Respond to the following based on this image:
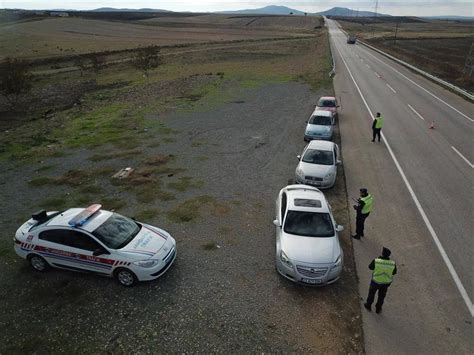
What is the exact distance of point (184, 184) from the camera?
49.9 ft

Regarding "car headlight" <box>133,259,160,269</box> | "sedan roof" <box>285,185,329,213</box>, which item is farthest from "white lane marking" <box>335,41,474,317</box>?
"car headlight" <box>133,259,160,269</box>

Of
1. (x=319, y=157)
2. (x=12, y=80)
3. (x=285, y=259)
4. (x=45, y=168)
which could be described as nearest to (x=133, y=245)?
(x=285, y=259)

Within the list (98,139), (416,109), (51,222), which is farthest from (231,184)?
(416,109)

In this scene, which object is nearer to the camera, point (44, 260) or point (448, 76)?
point (44, 260)

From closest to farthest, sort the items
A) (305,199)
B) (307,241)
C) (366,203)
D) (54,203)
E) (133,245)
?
1. (133,245)
2. (307,241)
3. (366,203)
4. (305,199)
5. (54,203)

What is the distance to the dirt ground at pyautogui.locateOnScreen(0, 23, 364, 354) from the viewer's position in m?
8.09

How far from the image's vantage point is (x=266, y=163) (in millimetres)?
17234

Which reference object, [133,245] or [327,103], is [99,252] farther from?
[327,103]

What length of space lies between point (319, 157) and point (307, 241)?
622 cm

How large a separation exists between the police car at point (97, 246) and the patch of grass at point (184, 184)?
4.51 m

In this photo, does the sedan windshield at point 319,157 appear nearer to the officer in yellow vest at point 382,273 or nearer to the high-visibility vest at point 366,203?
the high-visibility vest at point 366,203

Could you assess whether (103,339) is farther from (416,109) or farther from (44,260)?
(416,109)

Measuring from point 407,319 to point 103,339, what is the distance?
22.7 feet

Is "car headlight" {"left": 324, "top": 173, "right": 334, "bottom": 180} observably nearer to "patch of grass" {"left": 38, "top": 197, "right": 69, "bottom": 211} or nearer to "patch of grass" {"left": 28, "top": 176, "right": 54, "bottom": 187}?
"patch of grass" {"left": 38, "top": 197, "right": 69, "bottom": 211}
